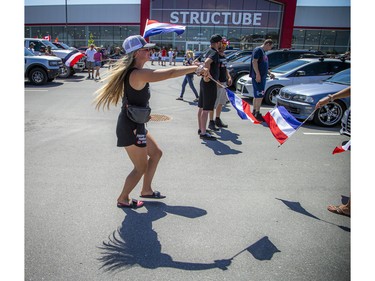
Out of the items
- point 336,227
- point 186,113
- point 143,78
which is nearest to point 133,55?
point 143,78

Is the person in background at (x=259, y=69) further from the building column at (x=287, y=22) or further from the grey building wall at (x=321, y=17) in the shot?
the grey building wall at (x=321, y=17)

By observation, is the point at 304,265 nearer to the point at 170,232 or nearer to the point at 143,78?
the point at 170,232

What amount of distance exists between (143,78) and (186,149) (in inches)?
112

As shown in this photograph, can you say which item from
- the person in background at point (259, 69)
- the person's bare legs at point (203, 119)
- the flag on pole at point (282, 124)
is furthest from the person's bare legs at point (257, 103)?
the flag on pole at point (282, 124)

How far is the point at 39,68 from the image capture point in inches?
512

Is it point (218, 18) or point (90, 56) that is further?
point (218, 18)

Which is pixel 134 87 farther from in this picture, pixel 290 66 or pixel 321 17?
pixel 321 17

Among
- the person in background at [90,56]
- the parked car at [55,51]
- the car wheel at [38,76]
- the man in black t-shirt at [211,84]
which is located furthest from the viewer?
the parked car at [55,51]

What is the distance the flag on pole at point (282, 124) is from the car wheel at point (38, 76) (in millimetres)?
12065

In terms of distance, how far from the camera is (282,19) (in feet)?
123

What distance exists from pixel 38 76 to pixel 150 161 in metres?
11.7

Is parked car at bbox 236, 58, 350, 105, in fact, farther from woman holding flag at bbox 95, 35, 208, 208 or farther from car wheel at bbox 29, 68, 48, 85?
car wheel at bbox 29, 68, 48, 85

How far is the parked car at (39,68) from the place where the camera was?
12852 millimetres

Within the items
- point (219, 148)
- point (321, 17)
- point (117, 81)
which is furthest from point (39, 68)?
point (321, 17)
